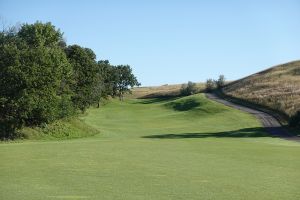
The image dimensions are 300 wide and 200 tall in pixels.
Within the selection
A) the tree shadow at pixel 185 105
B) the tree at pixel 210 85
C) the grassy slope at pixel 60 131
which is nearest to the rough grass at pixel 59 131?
the grassy slope at pixel 60 131

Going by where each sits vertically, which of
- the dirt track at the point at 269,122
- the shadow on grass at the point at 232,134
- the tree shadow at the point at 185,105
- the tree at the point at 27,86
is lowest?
the shadow on grass at the point at 232,134

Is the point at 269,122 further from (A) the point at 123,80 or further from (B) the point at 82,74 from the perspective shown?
(A) the point at 123,80

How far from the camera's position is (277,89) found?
91938 mm

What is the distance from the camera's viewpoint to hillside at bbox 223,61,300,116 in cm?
7394

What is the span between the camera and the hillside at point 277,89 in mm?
73938

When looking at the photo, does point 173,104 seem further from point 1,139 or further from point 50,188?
point 50,188

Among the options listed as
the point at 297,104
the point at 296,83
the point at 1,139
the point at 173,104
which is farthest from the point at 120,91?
the point at 1,139

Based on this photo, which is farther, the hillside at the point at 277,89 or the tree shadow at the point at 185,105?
the tree shadow at the point at 185,105

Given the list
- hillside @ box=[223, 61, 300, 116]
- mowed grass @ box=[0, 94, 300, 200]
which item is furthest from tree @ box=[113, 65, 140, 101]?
mowed grass @ box=[0, 94, 300, 200]

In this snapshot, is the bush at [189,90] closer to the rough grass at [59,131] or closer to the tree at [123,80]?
the tree at [123,80]

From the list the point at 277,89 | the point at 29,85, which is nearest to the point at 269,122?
the point at 277,89

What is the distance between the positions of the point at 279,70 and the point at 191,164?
10891 centimetres

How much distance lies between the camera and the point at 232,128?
6197 cm

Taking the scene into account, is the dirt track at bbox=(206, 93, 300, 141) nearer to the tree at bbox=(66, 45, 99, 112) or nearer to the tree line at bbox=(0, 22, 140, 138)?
the tree line at bbox=(0, 22, 140, 138)
